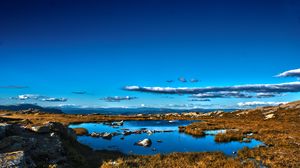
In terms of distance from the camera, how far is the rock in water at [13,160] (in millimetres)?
16913

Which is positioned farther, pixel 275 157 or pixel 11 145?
pixel 275 157

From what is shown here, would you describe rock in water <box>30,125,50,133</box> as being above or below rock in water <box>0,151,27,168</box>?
above

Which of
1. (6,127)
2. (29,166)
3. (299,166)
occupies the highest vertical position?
(6,127)

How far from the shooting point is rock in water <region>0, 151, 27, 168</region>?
1691cm

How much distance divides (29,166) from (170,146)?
28.4m

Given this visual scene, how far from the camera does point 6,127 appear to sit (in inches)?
1003

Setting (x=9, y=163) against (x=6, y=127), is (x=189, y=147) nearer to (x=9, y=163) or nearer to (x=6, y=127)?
(x=6, y=127)

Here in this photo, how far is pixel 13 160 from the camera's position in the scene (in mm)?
17328

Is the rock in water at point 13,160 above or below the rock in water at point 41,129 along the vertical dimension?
below

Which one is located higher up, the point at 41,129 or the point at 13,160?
the point at 41,129

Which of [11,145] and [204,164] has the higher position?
[11,145]

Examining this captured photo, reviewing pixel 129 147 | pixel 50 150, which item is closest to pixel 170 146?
pixel 129 147

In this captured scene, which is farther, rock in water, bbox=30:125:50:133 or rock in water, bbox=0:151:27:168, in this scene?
rock in water, bbox=30:125:50:133

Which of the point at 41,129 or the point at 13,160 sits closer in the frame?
the point at 13,160
